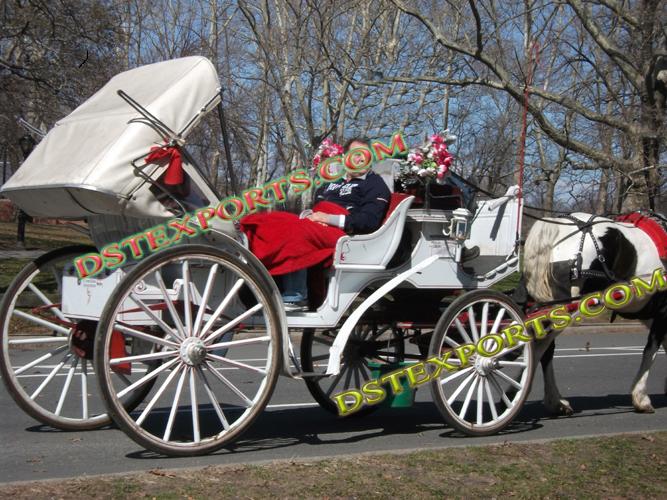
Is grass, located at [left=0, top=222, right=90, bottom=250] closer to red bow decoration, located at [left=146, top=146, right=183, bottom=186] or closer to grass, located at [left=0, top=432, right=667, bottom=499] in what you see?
red bow decoration, located at [left=146, top=146, right=183, bottom=186]

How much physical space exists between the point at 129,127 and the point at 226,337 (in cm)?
171

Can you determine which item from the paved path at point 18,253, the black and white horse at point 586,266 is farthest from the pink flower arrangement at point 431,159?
the paved path at point 18,253

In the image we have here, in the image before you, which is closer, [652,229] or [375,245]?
[375,245]

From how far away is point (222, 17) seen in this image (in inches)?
957

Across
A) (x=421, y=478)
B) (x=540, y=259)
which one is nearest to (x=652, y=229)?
(x=540, y=259)

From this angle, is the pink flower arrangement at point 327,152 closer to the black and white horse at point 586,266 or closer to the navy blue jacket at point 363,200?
the navy blue jacket at point 363,200

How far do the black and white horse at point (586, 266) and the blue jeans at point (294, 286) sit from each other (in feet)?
8.84

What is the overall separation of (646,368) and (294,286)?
395 cm

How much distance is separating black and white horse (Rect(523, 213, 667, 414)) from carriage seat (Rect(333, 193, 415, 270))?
82.5 inches

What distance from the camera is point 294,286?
6484 millimetres

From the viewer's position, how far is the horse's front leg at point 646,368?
334 inches

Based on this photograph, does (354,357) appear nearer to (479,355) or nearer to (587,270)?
(479,355)

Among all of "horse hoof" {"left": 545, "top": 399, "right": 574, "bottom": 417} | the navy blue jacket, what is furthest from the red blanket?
"horse hoof" {"left": 545, "top": 399, "right": 574, "bottom": 417}

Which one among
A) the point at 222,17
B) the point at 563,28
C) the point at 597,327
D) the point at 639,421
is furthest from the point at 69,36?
the point at 639,421
